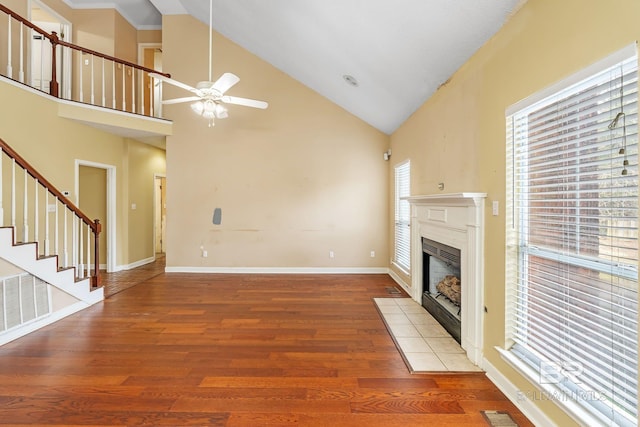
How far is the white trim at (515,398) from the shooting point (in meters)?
1.80

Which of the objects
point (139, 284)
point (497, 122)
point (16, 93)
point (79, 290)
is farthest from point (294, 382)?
point (16, 93)

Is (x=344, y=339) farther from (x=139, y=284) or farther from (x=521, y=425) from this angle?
(x=139, y=284)

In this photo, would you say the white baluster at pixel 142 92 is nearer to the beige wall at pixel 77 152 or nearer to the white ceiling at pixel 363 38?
the beige wall at pixel 77 152

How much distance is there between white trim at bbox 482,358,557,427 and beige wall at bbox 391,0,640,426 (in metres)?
0.05

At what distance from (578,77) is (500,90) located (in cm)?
74

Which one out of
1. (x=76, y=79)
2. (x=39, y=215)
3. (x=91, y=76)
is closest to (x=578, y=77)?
(x=39, y=215)

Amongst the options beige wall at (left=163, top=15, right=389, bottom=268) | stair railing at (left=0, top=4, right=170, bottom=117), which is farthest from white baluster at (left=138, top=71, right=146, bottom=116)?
beige wall at (left=163, top=15, right=389, bottom=268)

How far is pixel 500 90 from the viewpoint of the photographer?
2.24 metres

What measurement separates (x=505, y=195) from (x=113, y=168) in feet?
21.4

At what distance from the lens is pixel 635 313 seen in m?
1.29

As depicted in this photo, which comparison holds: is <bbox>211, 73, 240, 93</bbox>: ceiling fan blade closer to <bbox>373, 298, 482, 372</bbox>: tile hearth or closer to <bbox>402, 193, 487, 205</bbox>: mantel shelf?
<bbox>402, 193, 487, 205</bbox>: mantel shelf

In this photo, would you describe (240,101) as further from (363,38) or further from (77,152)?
(77,152)

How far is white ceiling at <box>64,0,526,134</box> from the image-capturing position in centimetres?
239

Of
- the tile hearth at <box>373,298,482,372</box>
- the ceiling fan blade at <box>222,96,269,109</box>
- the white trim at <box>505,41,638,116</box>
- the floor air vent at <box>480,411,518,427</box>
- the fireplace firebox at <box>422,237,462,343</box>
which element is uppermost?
the ceiling fan blade at <box>222,96,269,109</box>
